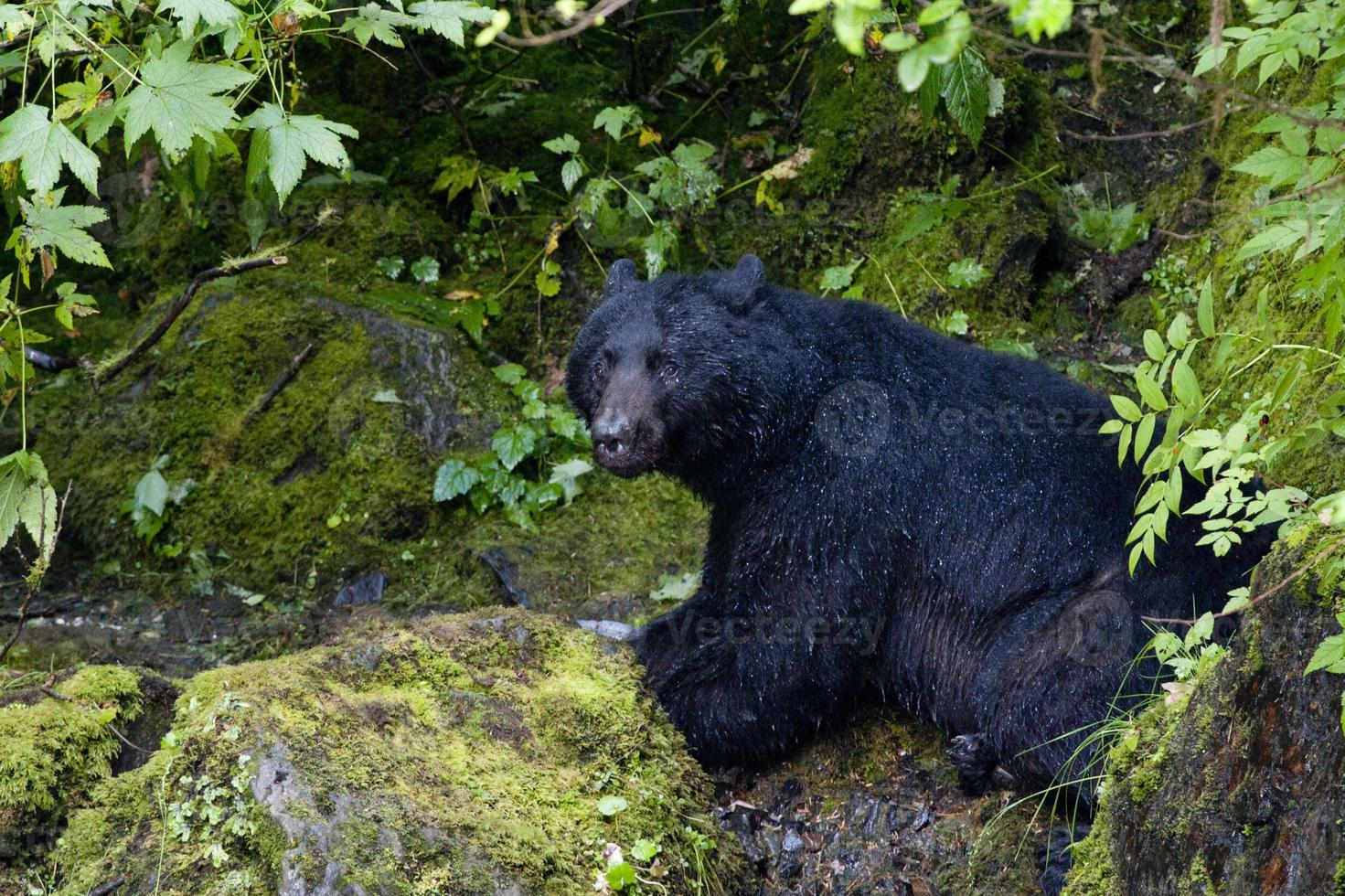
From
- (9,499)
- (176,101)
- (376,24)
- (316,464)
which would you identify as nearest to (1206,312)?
(376,24)

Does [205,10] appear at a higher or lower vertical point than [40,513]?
higher

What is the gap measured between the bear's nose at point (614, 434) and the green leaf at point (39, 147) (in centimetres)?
245

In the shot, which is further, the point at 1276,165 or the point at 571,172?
the point at 571,172

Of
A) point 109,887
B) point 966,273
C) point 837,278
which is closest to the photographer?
point 109,887

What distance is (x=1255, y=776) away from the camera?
315cm

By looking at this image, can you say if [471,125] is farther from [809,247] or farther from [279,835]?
[279,835]

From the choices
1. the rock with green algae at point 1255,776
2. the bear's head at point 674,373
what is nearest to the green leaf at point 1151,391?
the rock with green algae at point 1255,776

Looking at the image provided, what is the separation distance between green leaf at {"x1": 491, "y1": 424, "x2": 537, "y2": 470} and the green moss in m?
3.62

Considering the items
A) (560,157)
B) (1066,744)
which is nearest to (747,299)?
(1066,744)

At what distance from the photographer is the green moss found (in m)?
4.10

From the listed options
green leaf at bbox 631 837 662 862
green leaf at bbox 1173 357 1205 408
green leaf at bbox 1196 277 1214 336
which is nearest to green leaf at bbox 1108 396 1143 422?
green leaf at bbox 1173 357 1205 408

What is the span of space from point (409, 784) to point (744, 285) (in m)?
2.94

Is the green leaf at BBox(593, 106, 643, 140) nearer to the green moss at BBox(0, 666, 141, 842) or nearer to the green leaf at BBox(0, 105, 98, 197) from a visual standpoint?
the green leaf at BBox(0, 105, 98, 197)

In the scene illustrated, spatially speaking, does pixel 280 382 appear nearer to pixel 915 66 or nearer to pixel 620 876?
pixel 620 876
